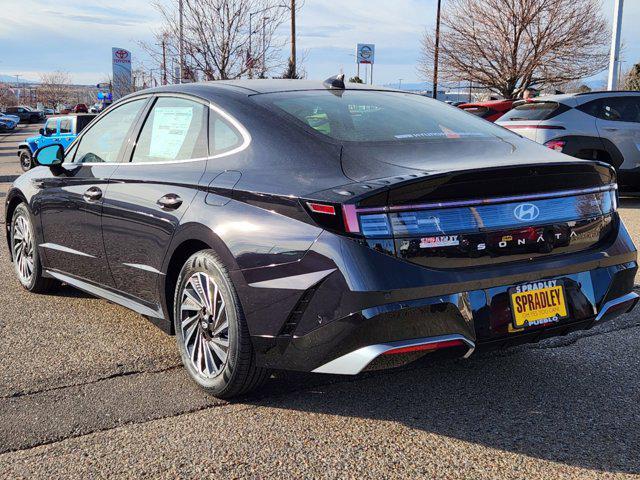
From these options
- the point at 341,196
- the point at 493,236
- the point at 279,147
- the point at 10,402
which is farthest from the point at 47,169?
the point at 493,236

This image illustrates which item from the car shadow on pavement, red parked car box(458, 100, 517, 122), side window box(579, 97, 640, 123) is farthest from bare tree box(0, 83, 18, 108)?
the car shadow on pavement

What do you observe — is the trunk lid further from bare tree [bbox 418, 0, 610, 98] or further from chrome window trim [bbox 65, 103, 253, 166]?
bare tree [bbox 418, 0, 610, 98]

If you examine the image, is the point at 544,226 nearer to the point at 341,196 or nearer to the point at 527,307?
the point at 527,307

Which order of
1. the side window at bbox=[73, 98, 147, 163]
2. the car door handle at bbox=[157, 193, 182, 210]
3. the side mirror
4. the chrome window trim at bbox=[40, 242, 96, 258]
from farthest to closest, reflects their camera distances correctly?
the side mirror → the chrome window trim at bbox=[40, 242, 96, 258] → the side window at bbox=[73, 98, 147, 163] → the car door handle at bbox=[157, 193, 182, 210]

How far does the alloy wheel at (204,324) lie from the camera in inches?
129

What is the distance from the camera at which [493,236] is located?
116 inches

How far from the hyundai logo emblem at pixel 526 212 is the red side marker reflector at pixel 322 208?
793mm

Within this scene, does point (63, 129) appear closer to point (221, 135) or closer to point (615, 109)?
point (615, 109)

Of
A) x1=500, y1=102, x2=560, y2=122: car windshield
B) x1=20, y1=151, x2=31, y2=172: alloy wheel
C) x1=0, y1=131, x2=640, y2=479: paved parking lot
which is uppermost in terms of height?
x1=500, y1=102, x2=560, y2=122: car windshield

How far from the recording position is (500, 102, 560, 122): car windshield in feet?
33.4

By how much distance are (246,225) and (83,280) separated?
6.50 feet

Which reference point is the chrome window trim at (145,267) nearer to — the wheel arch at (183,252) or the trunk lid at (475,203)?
the wheel arch at (183,252)

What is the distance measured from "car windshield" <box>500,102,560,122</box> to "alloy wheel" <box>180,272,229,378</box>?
791 cm

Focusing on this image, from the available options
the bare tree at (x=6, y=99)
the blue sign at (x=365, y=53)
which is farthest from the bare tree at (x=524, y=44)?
the bare tree at (x=6, y=99)
